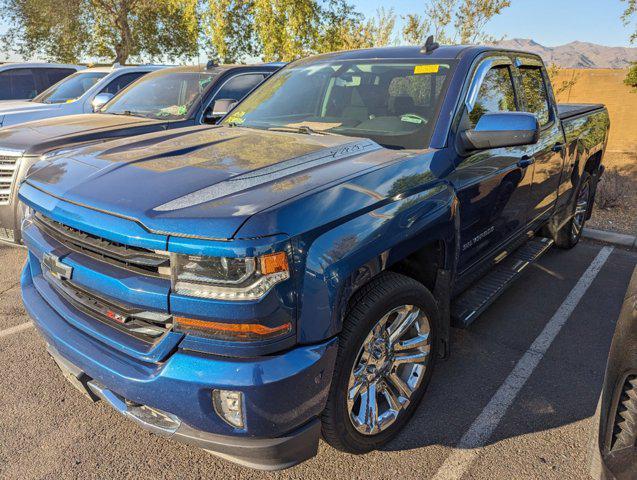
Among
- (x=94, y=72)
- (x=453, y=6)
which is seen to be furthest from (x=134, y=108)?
(x=453, y=6)

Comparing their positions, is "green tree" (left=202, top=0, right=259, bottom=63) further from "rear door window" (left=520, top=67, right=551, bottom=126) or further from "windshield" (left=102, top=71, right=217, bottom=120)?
"rear door window" (left=520, top=67, right=551, bottom=126)

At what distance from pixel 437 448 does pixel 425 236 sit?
1107 millimetres

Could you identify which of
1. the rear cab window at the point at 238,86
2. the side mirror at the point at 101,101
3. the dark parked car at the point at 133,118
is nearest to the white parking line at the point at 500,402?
the dark parked car at the point at 133,118

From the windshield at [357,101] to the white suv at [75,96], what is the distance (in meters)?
3.94

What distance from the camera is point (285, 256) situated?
174 cm

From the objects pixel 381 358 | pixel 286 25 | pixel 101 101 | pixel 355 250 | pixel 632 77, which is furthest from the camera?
pixel 286 25

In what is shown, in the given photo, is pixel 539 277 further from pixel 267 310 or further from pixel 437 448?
pixel 267 310

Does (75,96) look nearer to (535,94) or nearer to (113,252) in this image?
(535,94)

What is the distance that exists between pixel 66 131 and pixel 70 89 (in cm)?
411

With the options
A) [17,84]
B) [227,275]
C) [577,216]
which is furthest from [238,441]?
[17,84]

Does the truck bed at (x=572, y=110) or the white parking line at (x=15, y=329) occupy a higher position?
the truck bed at (x=572, y=110)

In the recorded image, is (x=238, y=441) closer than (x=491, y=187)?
Yes

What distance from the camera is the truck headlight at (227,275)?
1.72m

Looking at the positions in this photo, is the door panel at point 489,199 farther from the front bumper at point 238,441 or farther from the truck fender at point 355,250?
the front bumper at point 238,441
